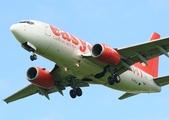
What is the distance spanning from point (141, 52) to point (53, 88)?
11.2 metres

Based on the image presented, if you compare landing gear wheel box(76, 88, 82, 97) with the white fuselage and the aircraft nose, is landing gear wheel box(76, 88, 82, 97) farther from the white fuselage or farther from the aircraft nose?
the aircraft nose

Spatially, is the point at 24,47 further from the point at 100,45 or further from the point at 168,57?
the point at 168,57

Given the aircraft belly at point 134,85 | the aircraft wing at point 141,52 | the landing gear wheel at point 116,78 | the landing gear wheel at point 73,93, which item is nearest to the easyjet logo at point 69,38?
the aircraft wing at point 141,52

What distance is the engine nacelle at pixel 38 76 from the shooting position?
4699 centimetres

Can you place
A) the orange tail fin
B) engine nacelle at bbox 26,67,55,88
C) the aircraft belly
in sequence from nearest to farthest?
engine nacelle at bbox 26,67,55,88 → the aircraft belly → the orange tail fin

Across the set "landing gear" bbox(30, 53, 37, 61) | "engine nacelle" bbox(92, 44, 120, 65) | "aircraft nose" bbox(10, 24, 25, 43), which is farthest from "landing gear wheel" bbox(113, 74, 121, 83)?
"aircraft nose" bbox(10, 24, 25, 43)

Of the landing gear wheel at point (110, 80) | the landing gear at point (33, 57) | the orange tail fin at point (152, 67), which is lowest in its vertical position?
the landing gear at point (33, 57)

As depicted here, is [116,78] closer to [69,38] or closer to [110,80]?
[110,80]

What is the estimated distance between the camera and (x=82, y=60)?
43.4 metres

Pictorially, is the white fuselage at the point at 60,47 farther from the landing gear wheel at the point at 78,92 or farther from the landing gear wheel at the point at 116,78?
the landing gear wheel at the point at 78,92

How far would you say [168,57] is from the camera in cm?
4303

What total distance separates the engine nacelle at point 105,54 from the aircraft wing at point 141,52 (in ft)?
3.89

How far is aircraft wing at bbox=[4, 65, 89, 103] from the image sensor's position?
4769 cm

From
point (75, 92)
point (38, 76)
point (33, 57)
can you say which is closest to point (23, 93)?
point (38, 76)
